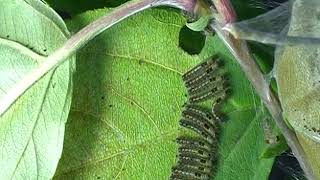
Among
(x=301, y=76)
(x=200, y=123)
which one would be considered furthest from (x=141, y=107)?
(x=301, y=76)

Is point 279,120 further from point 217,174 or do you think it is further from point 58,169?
point 58,169

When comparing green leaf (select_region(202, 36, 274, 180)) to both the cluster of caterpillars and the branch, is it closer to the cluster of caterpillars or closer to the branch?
the cluster of caterpillars

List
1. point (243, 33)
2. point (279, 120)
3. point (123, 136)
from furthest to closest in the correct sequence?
1. point (123, 136)
2. point (279, 120)
3. point (243, 33)

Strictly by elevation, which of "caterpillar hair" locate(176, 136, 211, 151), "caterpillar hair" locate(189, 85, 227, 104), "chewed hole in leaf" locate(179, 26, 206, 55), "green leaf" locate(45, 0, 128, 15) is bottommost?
"caterpillar hair" locate(176, 136, 211, 151)

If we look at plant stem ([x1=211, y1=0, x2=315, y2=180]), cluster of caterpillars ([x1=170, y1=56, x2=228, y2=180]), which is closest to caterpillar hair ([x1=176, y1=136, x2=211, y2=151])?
cluster of caterpillars ([x1=170, y1=56, x2=228, y2=180])

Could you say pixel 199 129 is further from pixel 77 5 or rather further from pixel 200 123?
pixel 77 5

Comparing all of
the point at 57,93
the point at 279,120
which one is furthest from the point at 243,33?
the point at 57,93

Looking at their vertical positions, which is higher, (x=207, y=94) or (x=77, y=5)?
(x=77, y=5)
